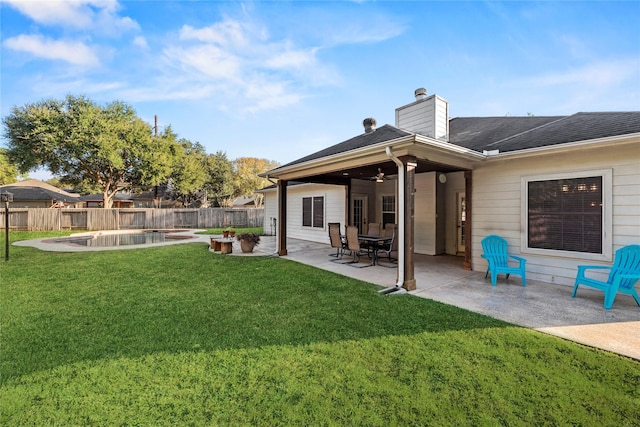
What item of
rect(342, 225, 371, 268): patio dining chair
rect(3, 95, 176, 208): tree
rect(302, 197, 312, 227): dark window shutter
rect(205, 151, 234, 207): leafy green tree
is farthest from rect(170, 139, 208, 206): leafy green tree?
rect(342, 225, 371, 268): patio dining chair

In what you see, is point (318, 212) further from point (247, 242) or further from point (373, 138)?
point (373, 138)

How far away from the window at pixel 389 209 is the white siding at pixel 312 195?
5.12 ft

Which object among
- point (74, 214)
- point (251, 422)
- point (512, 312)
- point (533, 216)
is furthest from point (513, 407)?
point (74, 214)

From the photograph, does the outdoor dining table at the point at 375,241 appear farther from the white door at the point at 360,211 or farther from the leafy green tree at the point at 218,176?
the leafy green tree at the point at 218,176

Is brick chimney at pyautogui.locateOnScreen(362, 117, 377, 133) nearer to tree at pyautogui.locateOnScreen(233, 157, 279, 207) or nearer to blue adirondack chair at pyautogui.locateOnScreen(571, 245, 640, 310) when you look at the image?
blue adirondack chair at pyautogui.locateOnScreen(571, 245, 640, 310)

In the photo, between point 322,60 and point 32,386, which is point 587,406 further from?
point 322,60

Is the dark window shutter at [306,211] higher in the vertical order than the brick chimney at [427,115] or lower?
lower

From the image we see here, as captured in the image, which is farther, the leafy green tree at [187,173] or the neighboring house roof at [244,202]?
the neighboring house roof at [244,202]

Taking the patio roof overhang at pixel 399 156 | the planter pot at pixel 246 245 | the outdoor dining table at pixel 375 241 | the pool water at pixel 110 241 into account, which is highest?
the patio roof overhang at pixel 399 156

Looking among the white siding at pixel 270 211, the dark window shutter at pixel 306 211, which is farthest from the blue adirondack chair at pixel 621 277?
the white siding at pixel 270 211

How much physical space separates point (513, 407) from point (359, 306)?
230 centimetres

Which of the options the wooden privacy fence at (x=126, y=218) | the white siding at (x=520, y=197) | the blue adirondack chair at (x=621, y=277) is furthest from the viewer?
the wooden privacy fence at (x=126, y=218)

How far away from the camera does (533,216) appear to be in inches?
224

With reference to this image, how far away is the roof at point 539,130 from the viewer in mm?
4949
